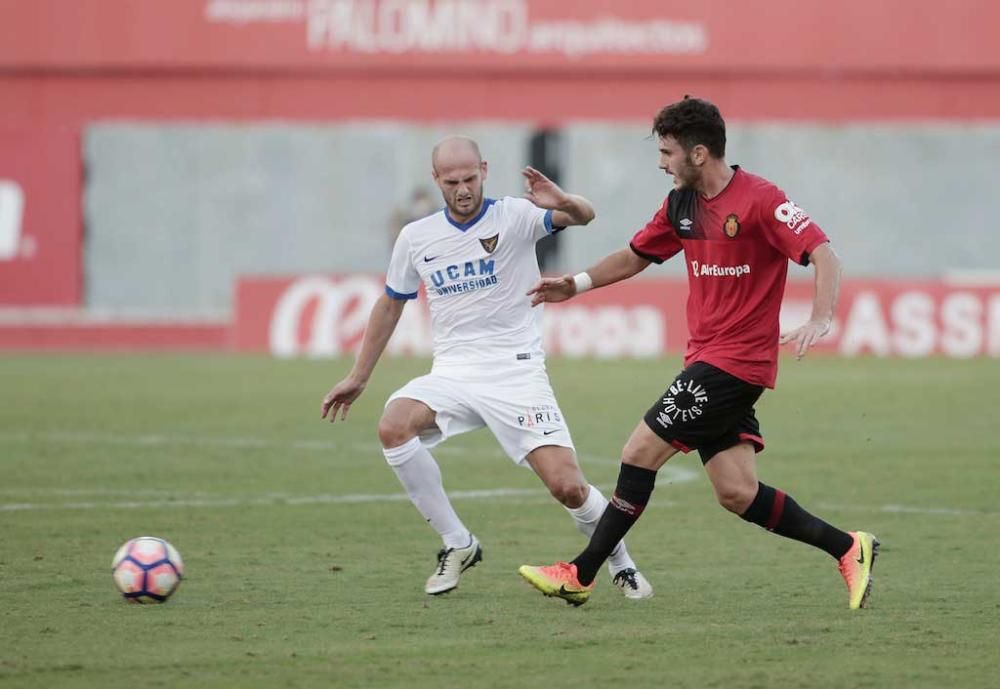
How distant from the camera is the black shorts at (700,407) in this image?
7.80m

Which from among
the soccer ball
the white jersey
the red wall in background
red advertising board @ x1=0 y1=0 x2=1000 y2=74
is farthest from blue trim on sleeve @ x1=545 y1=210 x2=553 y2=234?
red advertising board @ x1=0 y1=0 x2=1000 y2=74

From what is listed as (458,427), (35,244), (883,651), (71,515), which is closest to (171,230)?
(35,244)

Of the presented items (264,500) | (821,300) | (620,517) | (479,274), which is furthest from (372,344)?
(264,500)

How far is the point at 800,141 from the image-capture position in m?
33.4

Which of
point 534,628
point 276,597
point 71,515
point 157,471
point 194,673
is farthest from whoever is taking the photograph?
point 157,471

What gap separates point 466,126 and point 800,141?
6.00 m

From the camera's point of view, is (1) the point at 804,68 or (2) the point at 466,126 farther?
(1) the point at 804,68

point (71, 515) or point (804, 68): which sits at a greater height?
point (804, 68)

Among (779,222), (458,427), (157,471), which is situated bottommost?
(157,471)

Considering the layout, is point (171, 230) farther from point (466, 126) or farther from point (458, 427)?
point (458, 427)

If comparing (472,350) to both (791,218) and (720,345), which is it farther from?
(791,218)

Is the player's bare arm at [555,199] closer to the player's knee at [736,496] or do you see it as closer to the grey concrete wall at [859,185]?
the player's knee at [736,496]

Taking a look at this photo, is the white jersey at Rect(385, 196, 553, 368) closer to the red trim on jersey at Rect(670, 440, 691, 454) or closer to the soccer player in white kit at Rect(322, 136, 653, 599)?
the soccer player in white kit at Rect(322, 136, 653, 599)

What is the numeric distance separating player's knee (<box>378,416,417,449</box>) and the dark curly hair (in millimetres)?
1800
